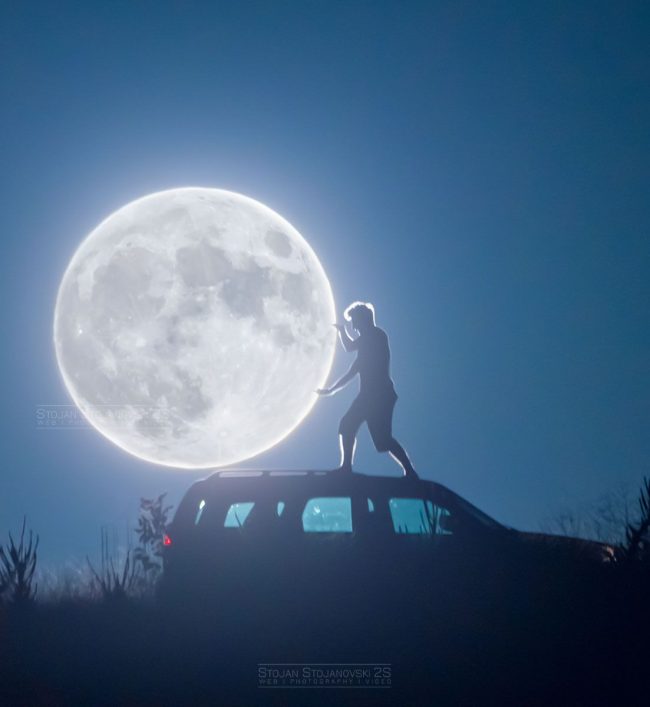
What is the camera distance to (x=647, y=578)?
19.9 feet

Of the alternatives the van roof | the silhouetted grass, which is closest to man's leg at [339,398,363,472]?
the van roof

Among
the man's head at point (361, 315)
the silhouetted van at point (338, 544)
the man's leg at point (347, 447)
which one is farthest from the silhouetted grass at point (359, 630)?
the man's head at point (361, 315)

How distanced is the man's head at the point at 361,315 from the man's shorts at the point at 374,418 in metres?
0.87

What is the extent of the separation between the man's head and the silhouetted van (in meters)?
2.43

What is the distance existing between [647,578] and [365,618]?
2.42 metres

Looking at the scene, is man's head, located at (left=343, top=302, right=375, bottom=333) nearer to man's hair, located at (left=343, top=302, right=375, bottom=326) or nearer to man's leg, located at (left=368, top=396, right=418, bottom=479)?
man's hair, located at (left=343, top=302, right=375, bottom=326)

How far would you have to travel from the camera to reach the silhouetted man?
8656 mm

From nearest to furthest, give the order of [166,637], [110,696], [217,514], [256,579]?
[110,696], [166,637], [256,579], [217,514]

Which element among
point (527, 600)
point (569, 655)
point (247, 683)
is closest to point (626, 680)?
point (569, 655)

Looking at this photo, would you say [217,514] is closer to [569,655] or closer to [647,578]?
[569,655]

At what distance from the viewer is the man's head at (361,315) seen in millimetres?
8922

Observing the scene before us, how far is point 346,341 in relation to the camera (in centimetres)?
898

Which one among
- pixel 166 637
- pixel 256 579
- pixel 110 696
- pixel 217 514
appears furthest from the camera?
pixel 217 514

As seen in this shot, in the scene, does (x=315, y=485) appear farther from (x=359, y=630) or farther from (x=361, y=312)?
(x=361, y=312)
